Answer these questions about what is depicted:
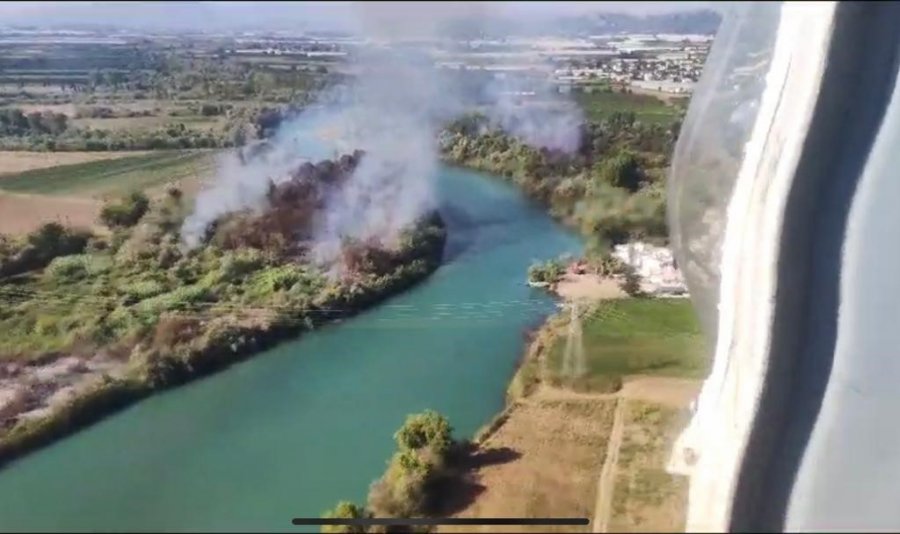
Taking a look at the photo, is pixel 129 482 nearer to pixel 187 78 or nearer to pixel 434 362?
pixel 434 362

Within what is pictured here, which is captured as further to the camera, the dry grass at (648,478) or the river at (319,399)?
the river at (319,399)

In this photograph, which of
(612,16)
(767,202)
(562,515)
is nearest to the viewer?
(767,202)

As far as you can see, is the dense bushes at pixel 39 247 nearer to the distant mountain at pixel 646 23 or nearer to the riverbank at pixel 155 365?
the riverbank at pixel 155 365

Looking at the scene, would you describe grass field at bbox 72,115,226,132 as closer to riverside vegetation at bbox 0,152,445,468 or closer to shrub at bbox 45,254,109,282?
riverside vegetation at bbox 0,152,445,468

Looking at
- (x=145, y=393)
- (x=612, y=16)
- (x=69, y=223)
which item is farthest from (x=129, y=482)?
(x=612, y=16)

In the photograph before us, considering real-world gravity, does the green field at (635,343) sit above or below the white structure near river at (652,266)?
below

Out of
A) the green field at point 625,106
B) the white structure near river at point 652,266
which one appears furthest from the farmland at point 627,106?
the white structure near river at point 652,266

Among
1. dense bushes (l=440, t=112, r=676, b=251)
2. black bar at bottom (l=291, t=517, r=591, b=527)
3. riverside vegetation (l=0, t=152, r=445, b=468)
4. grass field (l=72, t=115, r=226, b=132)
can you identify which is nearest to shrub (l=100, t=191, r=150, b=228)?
riverside vegetation (l=0, t=152, r=445, b=468)
